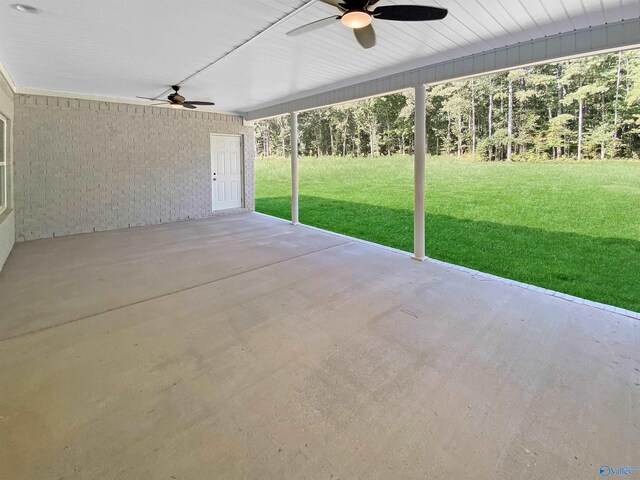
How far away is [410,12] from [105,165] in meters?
6.79

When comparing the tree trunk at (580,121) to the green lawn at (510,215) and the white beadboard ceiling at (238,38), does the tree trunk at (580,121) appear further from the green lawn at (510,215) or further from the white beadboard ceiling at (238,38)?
the white beadboard ceiling at (238,38)

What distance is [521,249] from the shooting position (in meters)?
6.12

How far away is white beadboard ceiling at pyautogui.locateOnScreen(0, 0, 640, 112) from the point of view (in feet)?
9.41

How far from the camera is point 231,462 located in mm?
1552

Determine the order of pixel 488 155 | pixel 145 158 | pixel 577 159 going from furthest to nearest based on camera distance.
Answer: pixel 488 155 < pixel 577 159 < pixel 145 158

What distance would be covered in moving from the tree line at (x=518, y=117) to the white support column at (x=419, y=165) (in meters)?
9.97

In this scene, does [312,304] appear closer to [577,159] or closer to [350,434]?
[350,434]

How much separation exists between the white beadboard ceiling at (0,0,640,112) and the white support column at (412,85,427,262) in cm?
55

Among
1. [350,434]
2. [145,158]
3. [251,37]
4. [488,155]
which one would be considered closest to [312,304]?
[350,434]

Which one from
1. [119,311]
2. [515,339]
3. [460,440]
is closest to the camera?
[460,440]

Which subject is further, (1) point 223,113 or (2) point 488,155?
(2) point 488,155

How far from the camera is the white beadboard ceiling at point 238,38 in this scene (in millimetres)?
2869

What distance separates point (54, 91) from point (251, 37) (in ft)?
16.2

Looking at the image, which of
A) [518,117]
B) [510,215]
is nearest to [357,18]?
[510,215]
